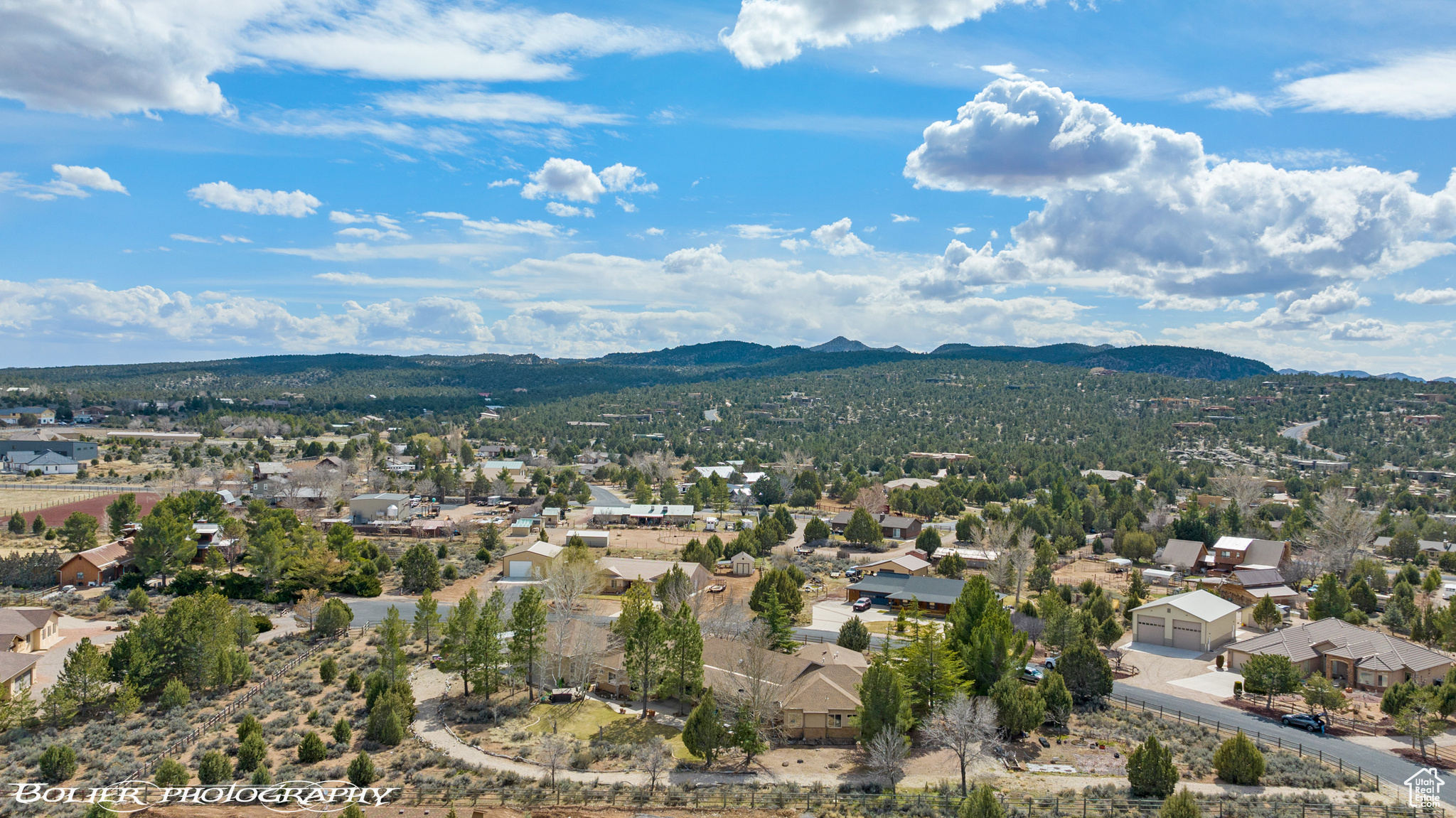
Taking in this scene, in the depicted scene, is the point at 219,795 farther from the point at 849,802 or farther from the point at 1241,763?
the point at 1241,763

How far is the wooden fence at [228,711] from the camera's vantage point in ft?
109

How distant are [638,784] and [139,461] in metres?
→ 121

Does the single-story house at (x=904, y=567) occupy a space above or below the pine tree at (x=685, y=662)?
below

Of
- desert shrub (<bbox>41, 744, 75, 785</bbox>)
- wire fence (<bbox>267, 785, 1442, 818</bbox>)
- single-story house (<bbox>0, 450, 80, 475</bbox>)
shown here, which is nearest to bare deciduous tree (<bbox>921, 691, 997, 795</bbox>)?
wire fence (<bbox>267, 785, 1442, 818</bbox>)

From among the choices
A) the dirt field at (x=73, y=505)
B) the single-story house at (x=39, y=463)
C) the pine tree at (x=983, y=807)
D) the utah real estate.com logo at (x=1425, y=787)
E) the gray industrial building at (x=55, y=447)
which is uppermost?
the gray industrial building at (x=55, y=447)

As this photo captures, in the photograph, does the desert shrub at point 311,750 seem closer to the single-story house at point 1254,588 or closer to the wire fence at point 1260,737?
the wire fence at point 1260,737

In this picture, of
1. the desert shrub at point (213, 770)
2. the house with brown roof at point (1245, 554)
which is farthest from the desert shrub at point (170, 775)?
the house with brown roof at point (1245, 554)

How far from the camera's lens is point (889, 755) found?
108ft

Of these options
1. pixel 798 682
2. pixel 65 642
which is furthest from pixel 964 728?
pixel 65 642

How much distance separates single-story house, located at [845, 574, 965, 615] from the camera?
6281cm

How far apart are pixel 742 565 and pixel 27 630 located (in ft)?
158

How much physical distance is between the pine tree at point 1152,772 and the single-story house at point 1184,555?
53.1 meters

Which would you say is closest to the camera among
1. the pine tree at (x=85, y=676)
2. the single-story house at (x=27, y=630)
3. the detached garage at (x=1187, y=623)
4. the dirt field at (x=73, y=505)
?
the pine tree at (x=85, y=676)

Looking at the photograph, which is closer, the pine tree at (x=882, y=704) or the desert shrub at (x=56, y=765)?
the desert shrub at (x=56, y=765)
